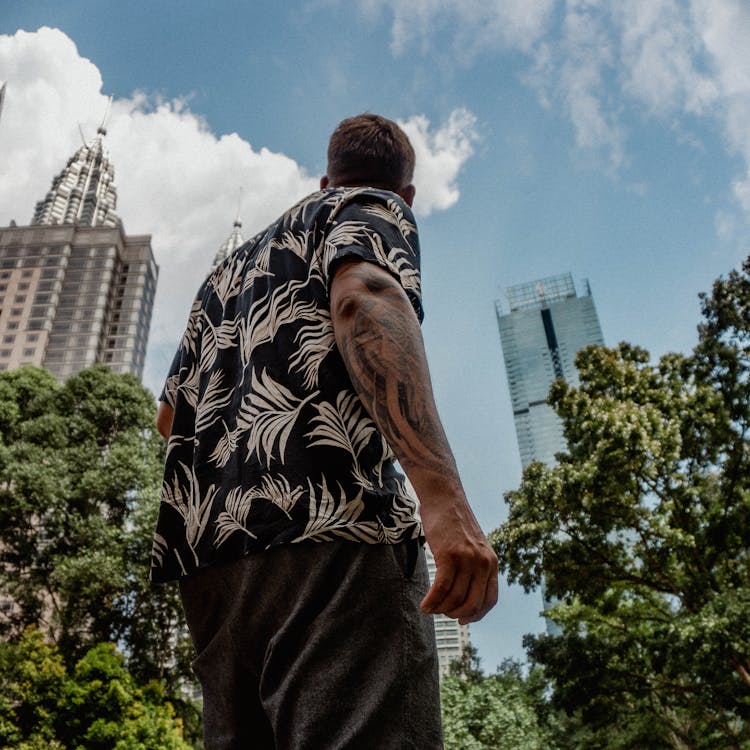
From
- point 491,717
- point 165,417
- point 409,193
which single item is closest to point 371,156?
point 409,193

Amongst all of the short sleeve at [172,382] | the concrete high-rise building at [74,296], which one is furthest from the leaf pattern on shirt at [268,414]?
the concrete high-rise building at [74,296]

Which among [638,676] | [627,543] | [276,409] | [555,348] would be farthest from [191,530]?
[555,348]

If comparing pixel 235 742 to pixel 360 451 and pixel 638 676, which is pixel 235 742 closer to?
pixel 360 451

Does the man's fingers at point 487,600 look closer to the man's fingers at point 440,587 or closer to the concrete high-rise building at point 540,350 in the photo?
the man's fingers at point 440,587

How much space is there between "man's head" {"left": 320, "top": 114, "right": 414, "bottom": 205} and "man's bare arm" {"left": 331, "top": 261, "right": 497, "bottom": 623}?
1.60 ft

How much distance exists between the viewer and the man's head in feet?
4.79

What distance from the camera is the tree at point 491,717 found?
65.4 ft

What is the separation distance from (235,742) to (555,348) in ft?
292

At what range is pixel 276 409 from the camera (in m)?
1.03

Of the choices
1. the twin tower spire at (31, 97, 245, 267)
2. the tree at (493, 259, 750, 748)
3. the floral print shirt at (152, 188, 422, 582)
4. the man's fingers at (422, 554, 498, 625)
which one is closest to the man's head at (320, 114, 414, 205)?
the floral print shirt at (152, 188, 422, 582)

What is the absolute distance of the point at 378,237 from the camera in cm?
110

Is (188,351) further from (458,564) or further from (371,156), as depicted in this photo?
(458,564)

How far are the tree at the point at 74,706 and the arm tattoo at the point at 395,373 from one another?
39.2 ft

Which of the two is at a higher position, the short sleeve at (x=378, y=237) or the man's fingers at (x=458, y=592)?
the short sleeve at (x=378, y=237)
